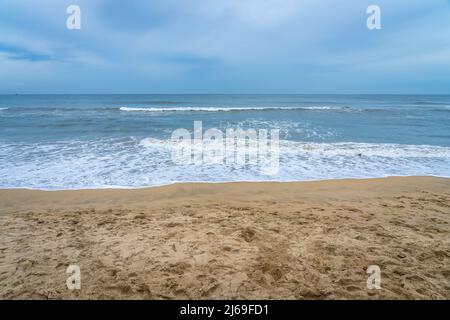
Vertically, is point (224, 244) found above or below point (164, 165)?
below

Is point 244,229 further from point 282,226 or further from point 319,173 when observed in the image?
point 319,173

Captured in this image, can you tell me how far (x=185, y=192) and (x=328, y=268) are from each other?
3466 mm

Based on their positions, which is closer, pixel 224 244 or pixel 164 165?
pixel 224 244

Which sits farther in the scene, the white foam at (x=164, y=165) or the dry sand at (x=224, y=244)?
the white foam at (x=164, y=165)

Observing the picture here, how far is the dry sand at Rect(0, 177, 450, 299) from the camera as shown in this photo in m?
2.74

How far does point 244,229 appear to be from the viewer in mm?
3928

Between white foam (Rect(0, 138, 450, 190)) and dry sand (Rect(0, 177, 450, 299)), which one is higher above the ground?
white foam (Rect(0, 138, 450, 190))

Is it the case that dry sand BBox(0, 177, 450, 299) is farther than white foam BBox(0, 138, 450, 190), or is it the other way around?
white foam BBox(0, 138, 450, 190)

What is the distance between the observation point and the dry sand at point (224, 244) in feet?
8.98

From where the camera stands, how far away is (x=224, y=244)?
3.51 metres

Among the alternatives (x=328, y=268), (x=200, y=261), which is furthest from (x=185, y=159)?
(x=328, y=268)

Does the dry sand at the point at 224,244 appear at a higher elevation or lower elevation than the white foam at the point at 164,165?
lower
